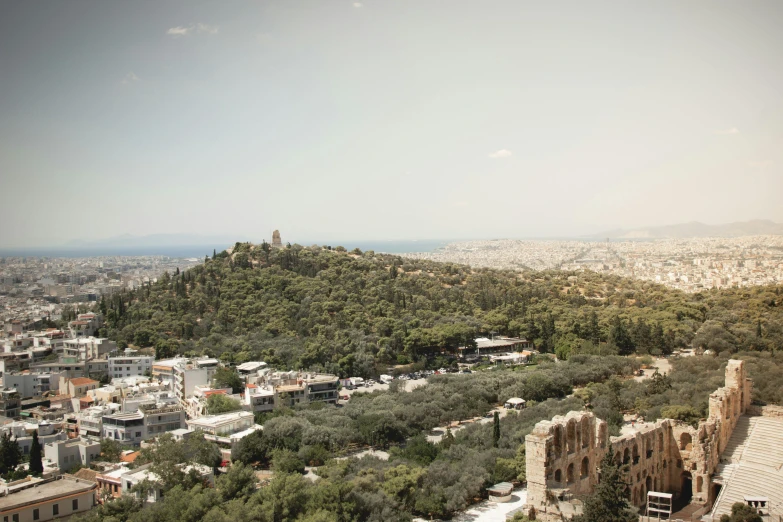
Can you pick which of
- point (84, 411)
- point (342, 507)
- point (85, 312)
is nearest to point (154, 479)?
point (342, 507)

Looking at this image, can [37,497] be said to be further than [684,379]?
No

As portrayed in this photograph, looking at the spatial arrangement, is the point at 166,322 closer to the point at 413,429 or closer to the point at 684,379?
the point at 413,429

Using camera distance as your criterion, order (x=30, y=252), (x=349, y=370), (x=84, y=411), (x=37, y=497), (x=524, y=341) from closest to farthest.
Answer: (x=37, y=497) < (x=30, y=252) < (x=84, y=411) < (x=349, y=370) < (x=524, y=341)

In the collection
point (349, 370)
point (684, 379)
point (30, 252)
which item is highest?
point (30, 252)

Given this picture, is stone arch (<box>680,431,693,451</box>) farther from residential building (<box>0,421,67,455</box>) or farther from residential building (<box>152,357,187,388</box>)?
residential building (<box>152,357,187,388</box>)

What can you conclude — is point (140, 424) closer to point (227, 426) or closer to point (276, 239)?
point (227, 426)

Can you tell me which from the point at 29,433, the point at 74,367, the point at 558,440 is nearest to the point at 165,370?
the point at 74,367

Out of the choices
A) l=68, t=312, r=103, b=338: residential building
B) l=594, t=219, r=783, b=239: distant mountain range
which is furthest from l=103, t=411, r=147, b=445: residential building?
l=594, t=219, r=783, b=239: distant mountain range
